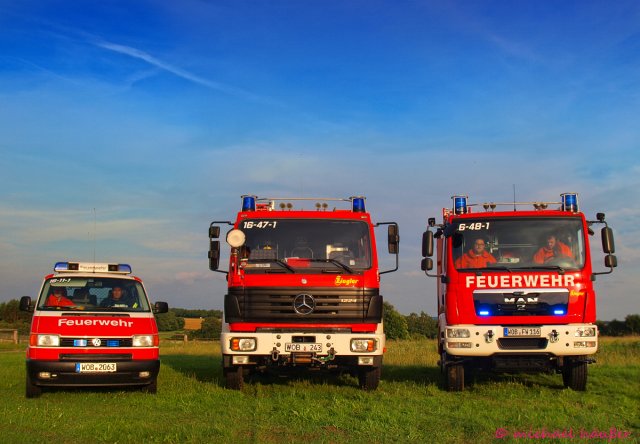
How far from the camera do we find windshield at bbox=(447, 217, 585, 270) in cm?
1140

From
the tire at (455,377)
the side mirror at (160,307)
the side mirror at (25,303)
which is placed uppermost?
the side mirror at (25,303)

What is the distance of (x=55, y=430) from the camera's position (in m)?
8.05

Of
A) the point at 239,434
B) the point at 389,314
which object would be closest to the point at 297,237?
the point at 239,434

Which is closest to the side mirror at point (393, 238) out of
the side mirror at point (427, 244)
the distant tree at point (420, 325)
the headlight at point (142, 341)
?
the side mirror at point (427, 244)

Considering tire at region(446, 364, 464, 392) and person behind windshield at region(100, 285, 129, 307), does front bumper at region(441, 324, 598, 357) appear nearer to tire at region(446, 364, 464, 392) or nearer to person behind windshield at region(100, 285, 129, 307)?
tire at region(446, 364, 464, 392)

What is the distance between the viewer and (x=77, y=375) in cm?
1048

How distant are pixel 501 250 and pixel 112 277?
649 centimetres

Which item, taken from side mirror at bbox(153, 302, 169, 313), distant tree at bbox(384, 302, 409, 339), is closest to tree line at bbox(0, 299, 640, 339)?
distant tree at bbox(384, 302, 409, 339)

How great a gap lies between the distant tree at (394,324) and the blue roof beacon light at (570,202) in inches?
959

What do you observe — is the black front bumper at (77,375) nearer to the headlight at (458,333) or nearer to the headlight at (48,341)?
the headlight at (48,341)

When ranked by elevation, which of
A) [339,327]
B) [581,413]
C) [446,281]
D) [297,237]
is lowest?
[581,413]

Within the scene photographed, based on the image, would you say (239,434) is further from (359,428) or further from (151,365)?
(151,365)

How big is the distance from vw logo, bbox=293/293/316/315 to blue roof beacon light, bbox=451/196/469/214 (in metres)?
3.39

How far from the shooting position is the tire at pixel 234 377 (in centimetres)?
1168
